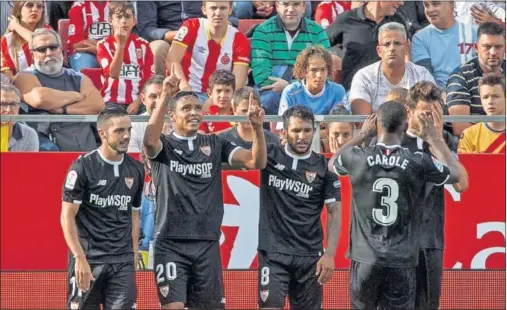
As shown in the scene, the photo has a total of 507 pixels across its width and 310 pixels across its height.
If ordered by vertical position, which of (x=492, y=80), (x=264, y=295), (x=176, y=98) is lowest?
(x=264, y=295)

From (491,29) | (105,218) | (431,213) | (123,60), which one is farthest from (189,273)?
(491,29)

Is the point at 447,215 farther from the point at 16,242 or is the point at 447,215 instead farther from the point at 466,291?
the point at 16,242

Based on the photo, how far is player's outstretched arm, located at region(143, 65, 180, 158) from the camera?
9.28 metres

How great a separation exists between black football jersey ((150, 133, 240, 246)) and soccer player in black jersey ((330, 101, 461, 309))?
3.48 feet

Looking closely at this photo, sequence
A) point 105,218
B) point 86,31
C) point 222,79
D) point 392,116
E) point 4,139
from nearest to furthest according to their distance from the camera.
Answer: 1. point 392,116
2. point 105,218
3. point 4,139
4. point 222,79
5. point 86,31

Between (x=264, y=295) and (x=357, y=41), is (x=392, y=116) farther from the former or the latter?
(x=357, y=41)

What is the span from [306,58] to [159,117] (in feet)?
Result: 7.77

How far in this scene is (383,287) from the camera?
9266 mm

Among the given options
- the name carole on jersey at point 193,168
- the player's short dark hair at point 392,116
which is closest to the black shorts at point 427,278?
the player's short dark hair at point 392,116

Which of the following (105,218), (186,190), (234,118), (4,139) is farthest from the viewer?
(4,139)

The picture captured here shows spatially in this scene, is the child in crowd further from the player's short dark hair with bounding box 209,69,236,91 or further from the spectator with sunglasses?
the spectator with sunglasses

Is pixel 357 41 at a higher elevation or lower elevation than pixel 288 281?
higher

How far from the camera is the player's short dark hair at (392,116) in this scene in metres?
9.02

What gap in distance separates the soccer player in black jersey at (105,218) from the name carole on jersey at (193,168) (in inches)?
14.3
